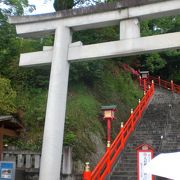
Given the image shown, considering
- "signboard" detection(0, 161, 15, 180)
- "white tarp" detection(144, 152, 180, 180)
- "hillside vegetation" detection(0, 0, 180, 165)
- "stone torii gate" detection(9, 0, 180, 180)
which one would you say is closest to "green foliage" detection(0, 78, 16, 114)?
"hillside vegetation" detection(0, 0, 180, 165)

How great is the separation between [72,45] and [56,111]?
6.66 feet

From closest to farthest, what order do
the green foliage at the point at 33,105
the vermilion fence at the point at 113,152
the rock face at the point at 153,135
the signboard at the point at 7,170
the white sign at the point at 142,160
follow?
the signboard at the point at 7,170 → the vermilion fence at the point at 113,152 → the white sign at the point at 142,160 → the rock face at the point at 153,135 → the green foliage at the point at 33,105

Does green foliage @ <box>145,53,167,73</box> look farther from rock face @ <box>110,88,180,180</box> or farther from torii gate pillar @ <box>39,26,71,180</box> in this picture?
torii gate pillar @ <box>39,26,71,180</box>

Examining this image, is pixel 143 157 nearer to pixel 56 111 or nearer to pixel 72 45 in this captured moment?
pixel 56 111

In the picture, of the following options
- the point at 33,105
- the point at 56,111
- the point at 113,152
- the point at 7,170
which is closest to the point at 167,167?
the point at 7,170

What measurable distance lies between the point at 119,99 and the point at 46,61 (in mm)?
9027

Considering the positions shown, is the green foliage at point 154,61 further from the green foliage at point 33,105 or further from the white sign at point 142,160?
the white sign at point 142,160

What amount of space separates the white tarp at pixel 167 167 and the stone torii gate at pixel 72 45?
410cm

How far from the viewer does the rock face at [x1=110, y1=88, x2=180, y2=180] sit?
1222cm

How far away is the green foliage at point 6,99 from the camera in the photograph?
1223 cm

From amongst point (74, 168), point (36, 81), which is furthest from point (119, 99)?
point (74, 168)

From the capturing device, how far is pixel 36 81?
1595cm

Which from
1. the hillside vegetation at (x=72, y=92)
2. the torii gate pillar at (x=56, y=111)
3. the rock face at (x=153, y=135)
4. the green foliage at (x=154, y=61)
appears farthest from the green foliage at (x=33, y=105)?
the green foliage at (x=154, y=61)

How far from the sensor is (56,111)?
9852 millimetres
